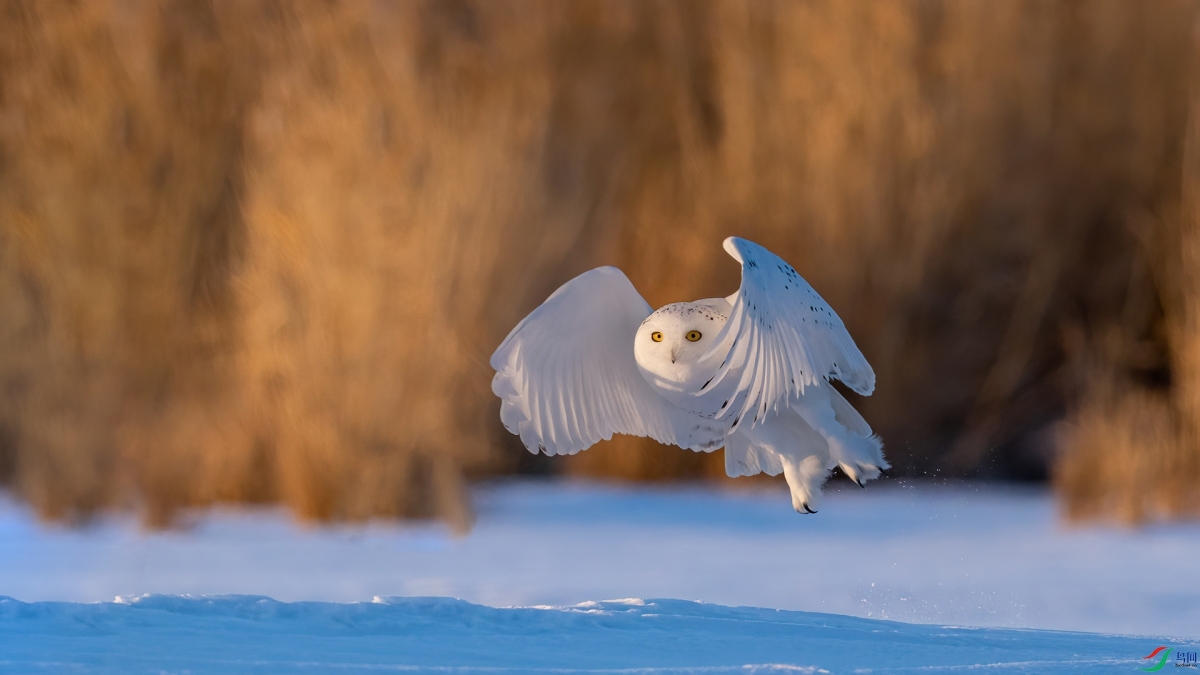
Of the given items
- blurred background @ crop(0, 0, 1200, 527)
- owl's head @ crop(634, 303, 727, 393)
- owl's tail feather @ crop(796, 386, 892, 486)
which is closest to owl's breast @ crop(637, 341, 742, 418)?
owl's head @ crop(634, 303, 727, 393)

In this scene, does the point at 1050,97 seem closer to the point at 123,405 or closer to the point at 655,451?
the point at 655,451

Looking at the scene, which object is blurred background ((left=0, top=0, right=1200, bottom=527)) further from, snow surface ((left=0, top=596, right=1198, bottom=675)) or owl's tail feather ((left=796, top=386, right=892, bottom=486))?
owl's tail feather ((left=796, top=386, right=892, bottom=486))

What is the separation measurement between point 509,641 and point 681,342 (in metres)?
0.84

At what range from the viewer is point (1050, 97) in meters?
4.90

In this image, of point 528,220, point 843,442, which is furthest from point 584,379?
point 528,220

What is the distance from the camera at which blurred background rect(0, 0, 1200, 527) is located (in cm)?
395

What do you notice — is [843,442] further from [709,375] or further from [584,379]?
[584,379]

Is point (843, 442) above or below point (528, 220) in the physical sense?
below

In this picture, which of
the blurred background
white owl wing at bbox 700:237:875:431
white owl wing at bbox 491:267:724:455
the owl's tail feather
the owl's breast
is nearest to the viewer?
white owl wing at bbox 700:237:875:431

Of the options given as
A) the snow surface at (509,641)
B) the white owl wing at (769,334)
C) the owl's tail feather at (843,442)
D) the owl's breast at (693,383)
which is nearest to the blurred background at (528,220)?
the snow surface at (509,641)

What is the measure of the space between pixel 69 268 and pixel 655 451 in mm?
2186

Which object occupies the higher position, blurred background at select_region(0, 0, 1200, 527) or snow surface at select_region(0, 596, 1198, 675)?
blurred background at select_region(0, 0, 1200, 527)

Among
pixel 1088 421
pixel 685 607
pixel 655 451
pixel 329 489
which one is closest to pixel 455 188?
pixel 329 489

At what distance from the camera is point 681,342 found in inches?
99.0
